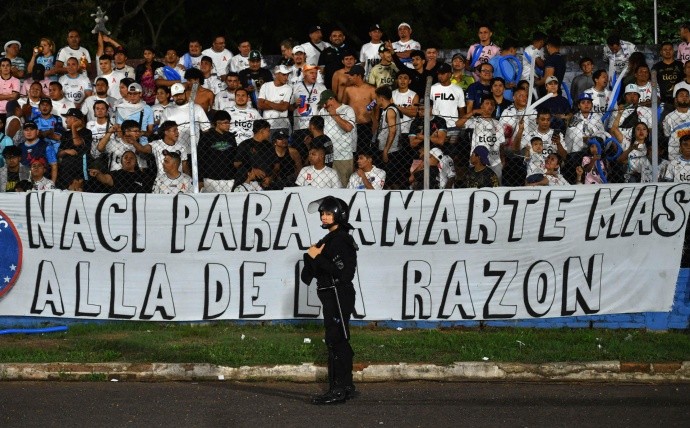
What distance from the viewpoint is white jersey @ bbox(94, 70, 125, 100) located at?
18469mm

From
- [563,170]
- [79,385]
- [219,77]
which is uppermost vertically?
[219,77]

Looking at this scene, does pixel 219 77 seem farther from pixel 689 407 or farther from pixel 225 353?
pixel 689 407

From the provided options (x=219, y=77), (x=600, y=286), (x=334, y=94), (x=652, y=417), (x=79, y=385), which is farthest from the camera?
(x=219, y=77)

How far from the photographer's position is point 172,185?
48.5 feet

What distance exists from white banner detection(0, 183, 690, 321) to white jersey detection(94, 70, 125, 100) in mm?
4287

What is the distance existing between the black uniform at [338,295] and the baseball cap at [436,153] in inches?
137

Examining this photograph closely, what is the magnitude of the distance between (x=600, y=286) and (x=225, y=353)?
13.8 ft

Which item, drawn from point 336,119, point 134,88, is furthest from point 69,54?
point 336,119

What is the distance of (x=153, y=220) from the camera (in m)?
14.3

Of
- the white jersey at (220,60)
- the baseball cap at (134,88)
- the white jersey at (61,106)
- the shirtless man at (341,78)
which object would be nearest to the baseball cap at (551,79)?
the shirtless man at (341,78)

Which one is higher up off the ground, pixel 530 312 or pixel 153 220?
pixel 153 220

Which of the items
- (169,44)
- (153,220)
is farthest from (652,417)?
(169,44)

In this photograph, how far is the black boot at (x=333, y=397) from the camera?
36.5ft

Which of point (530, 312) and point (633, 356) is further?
point (530, 312)
